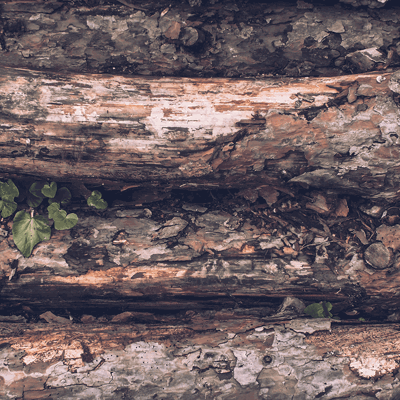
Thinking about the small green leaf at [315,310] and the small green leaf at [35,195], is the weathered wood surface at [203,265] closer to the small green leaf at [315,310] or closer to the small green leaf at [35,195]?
the small green leaf at [315,310]

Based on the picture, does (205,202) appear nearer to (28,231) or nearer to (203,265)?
(203,265)

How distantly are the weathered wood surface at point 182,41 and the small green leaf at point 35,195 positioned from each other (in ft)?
3.20

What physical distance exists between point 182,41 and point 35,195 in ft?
5.75

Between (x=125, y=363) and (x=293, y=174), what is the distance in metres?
1.86

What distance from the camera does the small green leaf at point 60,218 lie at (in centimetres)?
258

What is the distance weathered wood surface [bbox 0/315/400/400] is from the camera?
215cm

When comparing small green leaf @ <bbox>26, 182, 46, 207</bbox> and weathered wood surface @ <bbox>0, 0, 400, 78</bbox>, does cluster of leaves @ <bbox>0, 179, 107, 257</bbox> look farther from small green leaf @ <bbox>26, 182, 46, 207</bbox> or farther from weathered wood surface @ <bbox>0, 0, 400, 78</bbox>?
weathered wood surface @ <bbox>0, 0, 400, 78</bbox>

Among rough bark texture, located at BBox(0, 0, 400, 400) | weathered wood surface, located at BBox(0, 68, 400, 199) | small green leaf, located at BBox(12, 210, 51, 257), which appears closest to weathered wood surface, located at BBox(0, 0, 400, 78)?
rough bark texture, located at BBox(0, 0, 400, 400)

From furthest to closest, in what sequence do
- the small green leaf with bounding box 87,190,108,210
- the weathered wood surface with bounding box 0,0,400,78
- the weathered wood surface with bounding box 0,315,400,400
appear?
the small green leaf with bounding box 87,190,108,210 < the weathered wood surface with bounding box 0,0,400,78 < the weathered wood surface with bounding box 0,315,400,400

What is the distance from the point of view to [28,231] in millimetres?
2578

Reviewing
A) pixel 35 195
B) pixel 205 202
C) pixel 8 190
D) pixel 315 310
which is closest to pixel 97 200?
pixel 35 195

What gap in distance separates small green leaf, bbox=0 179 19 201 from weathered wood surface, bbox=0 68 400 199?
11.1 inches

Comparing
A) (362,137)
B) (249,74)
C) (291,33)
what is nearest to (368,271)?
(362,137)

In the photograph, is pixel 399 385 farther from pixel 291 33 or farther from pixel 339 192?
pixel 291 33
